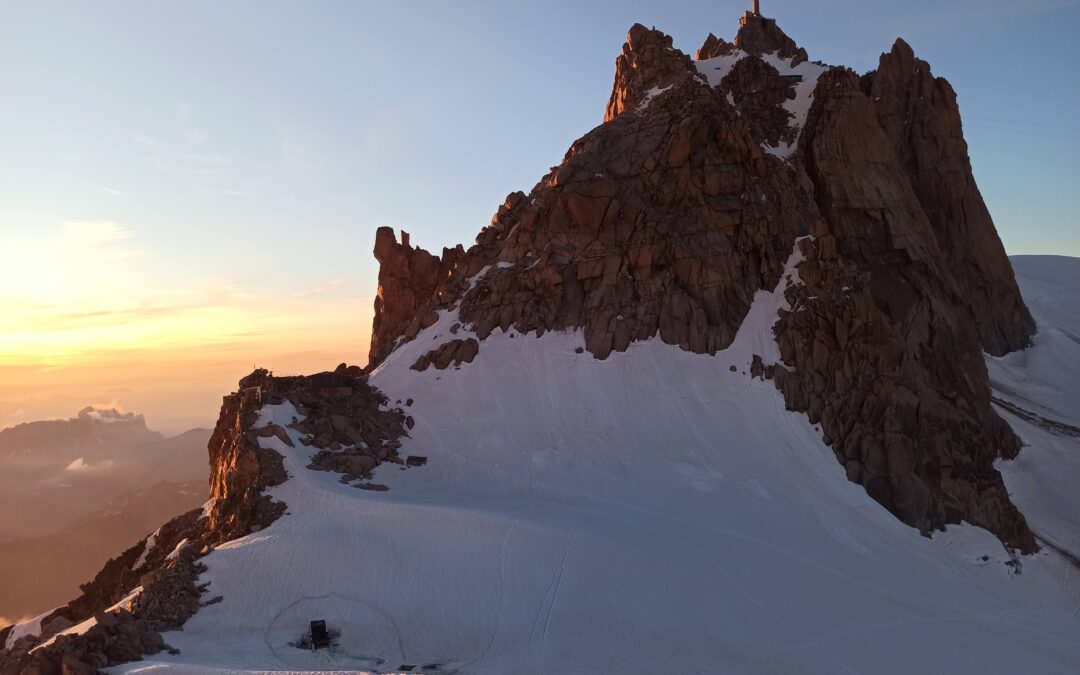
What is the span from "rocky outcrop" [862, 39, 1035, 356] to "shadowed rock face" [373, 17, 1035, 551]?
12.0 m

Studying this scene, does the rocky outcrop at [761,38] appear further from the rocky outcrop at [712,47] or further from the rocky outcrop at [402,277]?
the rocky outcrop at [402,277]

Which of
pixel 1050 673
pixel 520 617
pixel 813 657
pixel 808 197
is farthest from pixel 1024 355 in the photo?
pixel 520 617

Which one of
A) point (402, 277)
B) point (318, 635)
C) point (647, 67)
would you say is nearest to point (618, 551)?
point (318, 635)

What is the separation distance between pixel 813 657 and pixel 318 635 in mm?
16855

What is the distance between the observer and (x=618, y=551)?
33594 millimetres

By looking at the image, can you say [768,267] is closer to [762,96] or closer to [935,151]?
[762,96]

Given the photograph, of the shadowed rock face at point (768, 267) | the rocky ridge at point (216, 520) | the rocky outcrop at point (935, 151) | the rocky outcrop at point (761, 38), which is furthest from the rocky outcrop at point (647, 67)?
the rocky ridge at point (216, 520)

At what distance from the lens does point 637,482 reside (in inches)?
1651

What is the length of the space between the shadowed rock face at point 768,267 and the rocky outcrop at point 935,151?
39.4 feet

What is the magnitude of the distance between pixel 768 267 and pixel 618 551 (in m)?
24.2

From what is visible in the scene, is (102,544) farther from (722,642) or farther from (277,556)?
(722,642)

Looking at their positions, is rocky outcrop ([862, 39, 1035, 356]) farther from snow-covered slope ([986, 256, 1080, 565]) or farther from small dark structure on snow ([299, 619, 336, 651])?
small dark structure on snow ([299, 619, 336, 651])

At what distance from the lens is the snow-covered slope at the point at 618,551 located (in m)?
28.2

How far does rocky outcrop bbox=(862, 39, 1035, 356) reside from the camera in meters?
66.5
